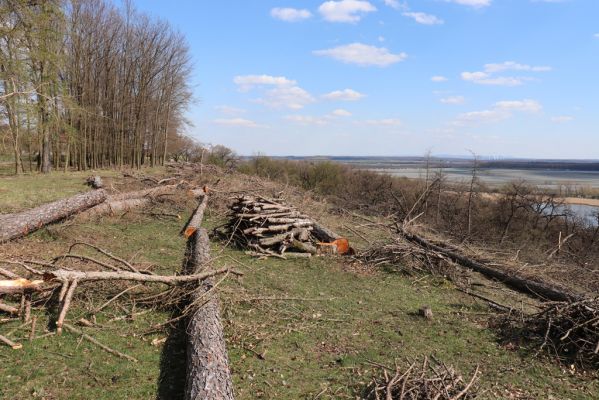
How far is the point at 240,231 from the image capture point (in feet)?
34.7

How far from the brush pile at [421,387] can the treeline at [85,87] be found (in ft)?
57.8

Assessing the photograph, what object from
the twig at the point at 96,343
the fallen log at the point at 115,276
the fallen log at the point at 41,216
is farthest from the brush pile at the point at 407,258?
the fallen log at the point at 41,216

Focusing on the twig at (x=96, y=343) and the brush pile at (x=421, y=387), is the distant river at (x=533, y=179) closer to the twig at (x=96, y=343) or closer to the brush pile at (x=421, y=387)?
the brush pile at (x=421, y=387)

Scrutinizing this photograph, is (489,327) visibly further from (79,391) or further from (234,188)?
(234,188)

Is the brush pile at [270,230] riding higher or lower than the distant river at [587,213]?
higher

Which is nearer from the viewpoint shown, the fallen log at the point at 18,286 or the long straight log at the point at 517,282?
the fallen log at the point at 18,286

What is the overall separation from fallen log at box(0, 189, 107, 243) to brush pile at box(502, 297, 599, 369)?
8909 millimetres

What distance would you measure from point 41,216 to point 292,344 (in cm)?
671

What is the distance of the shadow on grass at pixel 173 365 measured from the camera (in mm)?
4043

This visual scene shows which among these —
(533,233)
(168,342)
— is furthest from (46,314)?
(533,233)

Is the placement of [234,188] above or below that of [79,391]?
above

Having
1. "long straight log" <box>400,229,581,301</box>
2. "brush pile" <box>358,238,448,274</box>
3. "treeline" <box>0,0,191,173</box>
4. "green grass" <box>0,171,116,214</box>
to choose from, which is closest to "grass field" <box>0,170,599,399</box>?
"brush pile" <box>358,238,448,274</box>

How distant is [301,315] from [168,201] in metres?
9.63

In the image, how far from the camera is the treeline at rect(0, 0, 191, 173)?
18188 mm
